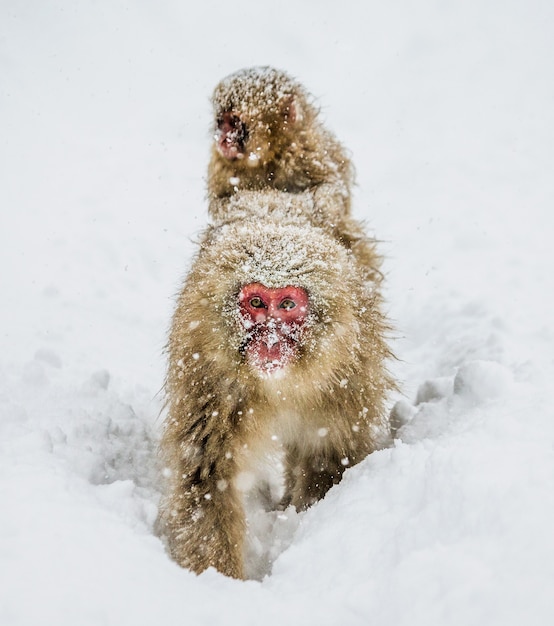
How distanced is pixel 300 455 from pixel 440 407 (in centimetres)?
63

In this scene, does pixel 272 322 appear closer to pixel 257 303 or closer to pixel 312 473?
pixel 257 303

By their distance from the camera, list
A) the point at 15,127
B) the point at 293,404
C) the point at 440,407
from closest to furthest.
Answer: the point at 293,404
the point at 440,407
the point at 15,127

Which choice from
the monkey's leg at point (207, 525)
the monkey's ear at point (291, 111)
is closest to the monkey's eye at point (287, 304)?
the monkey's leg at point (207, 525)

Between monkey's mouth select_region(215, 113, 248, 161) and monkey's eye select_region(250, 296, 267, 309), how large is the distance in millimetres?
1315

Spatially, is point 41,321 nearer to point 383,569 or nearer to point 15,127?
point 383,569

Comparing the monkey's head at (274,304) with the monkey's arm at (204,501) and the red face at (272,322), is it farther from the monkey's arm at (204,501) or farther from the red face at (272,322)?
the monkey's arm at (204,501)

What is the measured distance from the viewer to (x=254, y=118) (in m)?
2.78

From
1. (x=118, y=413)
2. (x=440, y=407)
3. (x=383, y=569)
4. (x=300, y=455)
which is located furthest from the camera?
(x=118, y=413)

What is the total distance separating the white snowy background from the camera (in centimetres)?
139

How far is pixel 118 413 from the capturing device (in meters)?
3.04

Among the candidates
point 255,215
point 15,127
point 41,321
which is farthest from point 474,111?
point 255,215

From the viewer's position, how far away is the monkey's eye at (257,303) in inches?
66.3

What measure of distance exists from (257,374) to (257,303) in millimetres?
232

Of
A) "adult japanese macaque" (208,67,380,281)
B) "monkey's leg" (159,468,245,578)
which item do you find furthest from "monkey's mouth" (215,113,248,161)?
"monkey's leg" (159,468,245,578)
